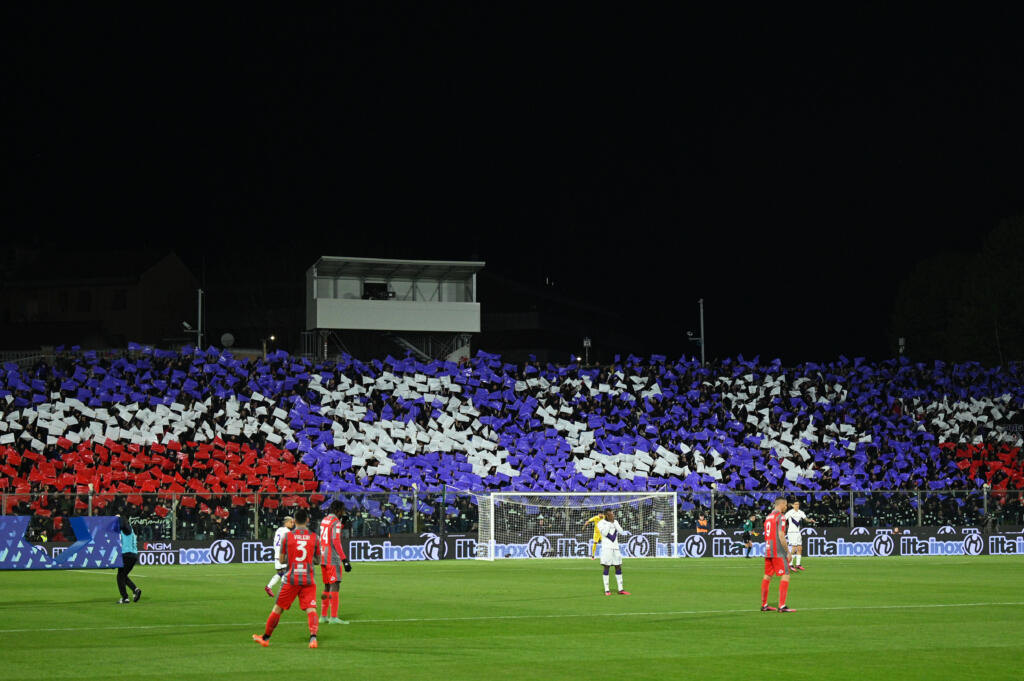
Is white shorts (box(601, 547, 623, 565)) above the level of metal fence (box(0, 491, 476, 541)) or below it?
below

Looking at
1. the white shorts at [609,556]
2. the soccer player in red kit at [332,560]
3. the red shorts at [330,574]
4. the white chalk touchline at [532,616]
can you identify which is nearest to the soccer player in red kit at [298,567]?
the soccer player in red kit at [332,560]

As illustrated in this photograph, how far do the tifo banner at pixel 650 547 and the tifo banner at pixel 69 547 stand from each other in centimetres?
202

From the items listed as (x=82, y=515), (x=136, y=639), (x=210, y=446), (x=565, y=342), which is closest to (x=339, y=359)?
(x=210, y=446)

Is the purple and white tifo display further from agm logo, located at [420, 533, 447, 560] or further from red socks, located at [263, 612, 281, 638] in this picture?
red socks, located at [263, 612, 281, 638]

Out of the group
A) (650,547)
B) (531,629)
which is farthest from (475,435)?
(531,629)

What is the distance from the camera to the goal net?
45.1 m

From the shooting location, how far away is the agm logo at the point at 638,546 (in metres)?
46.1

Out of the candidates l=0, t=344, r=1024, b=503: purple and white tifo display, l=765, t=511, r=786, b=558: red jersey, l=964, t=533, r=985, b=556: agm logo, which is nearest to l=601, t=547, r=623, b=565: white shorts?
l=765, t=511, r=786, b=558: red jersey

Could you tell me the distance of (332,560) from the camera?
20.5 meters

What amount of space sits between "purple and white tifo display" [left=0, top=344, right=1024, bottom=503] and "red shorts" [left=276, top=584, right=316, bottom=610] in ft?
101

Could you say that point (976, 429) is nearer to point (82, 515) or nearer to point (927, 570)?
point (927, 570)

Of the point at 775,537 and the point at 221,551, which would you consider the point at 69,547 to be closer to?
the point at 221,551

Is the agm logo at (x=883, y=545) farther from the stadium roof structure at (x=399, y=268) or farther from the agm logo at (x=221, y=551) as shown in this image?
the stadium roof structure at (x=399, y=268)

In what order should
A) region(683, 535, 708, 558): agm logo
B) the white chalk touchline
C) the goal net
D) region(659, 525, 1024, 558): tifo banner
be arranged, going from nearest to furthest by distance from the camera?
the white chalk touchline < the goal net < region(683, 535, 708, 558): agm logo < region(659, 525, 1024, 558): tifo banner
